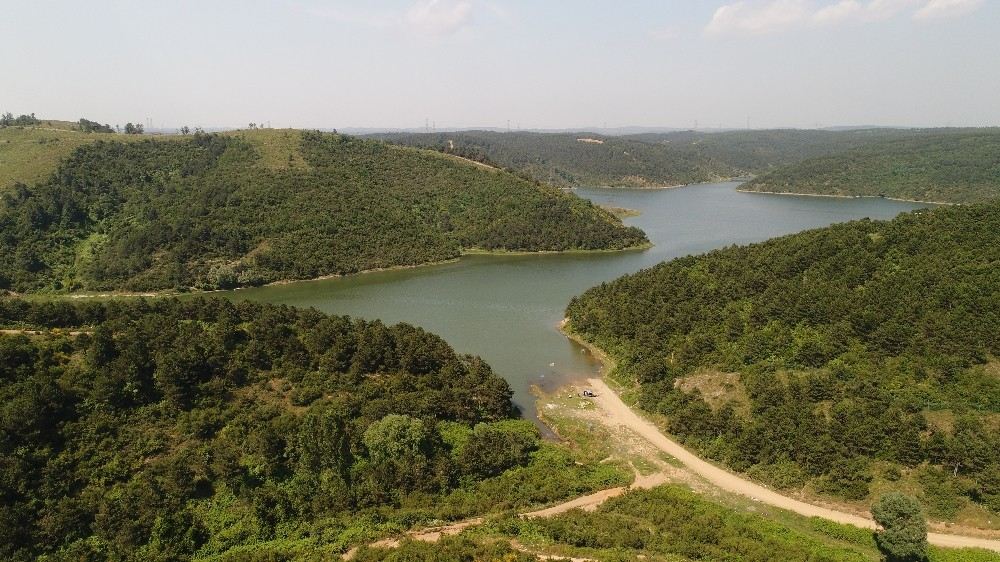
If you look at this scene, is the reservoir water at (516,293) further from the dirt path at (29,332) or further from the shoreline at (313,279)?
the dirt path at (29,332)

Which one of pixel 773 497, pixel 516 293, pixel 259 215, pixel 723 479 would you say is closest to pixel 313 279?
pixel 259 215

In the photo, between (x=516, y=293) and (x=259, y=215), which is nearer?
(x=516, y=293)

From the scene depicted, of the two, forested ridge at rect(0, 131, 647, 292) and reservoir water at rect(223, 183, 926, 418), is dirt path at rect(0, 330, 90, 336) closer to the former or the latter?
reservoir water at rect(223, 183, 926, 418)

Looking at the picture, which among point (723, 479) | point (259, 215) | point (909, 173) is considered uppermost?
point (909, 173)

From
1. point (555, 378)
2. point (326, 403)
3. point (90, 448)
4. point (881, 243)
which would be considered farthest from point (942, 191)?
point (90, 448)

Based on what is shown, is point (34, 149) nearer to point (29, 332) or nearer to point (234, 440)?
point (29, 332)

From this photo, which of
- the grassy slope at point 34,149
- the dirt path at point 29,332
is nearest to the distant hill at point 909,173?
the dirt path at point 29,332

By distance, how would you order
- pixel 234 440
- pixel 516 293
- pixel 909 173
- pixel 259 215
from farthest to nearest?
pixel 909 173 → pixel 259 215 → pixel 516 293 → pixel 234 440
